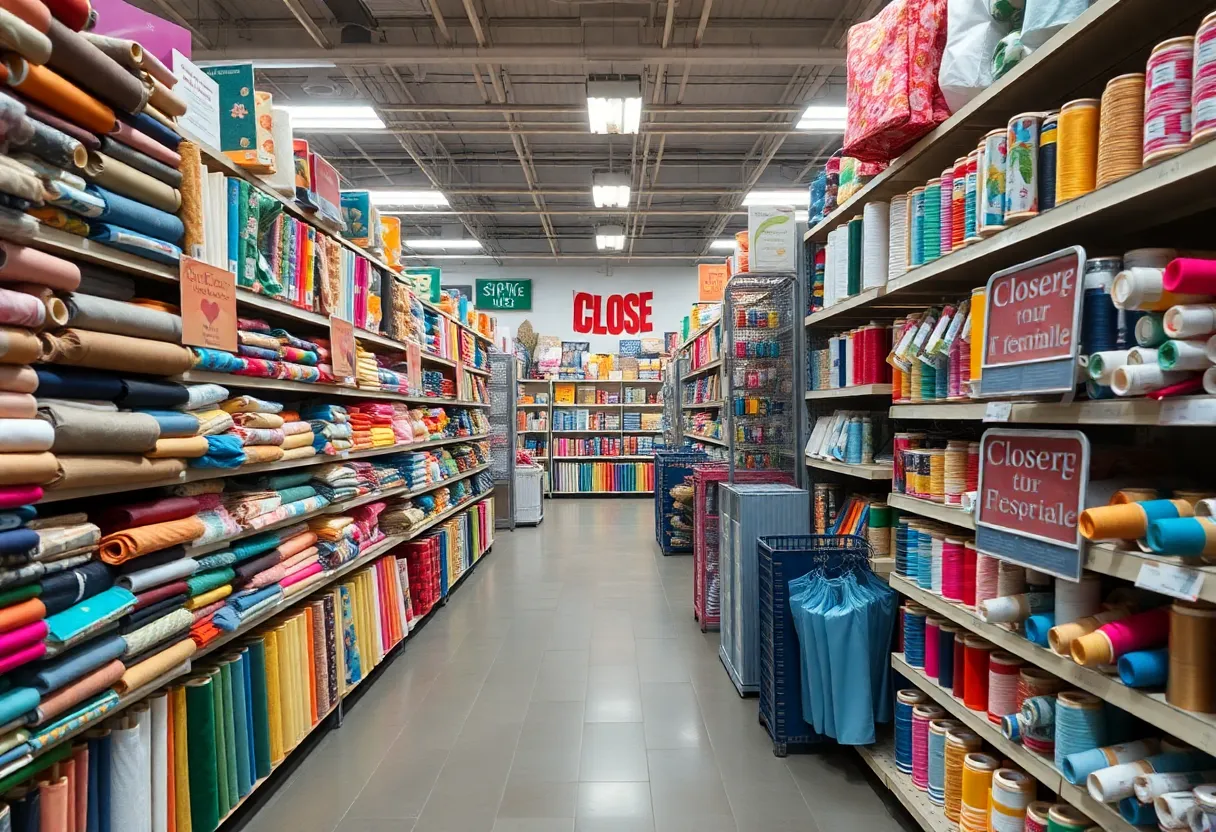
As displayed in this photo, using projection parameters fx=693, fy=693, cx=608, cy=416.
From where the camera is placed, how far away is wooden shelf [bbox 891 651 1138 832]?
145cm

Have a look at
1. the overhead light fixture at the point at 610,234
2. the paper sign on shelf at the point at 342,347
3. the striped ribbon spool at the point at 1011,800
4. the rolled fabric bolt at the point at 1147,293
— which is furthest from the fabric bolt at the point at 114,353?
the overhead light fixture at the point at 610,234

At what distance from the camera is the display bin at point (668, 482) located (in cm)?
697

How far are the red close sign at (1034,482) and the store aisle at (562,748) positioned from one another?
135 centimetres

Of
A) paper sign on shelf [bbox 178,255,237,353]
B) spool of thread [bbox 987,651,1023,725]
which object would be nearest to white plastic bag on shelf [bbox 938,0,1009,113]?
spool of thread [bbox 987,651,1023,725]

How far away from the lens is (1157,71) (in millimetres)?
1305

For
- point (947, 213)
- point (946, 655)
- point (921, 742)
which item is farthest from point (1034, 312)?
point (921, 742)

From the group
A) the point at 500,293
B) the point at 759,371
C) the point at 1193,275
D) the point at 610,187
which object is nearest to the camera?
the point at 1193,275

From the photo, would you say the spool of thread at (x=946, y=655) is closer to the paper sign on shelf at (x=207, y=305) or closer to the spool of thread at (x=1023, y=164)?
the spool of thread at (x=1023, y=164)

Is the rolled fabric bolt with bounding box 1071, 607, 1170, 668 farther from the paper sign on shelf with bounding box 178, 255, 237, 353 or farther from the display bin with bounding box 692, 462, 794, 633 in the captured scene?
the display bin with bounding box 692, 462, 794, 633

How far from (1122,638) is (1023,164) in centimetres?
111

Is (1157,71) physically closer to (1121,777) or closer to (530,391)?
(1121,777)

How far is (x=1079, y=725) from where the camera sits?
5.23 feet

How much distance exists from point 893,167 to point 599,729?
2696mm

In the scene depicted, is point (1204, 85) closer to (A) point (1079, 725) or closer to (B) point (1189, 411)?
(B) point (1189, 411)
